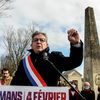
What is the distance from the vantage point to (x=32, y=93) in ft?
13.4

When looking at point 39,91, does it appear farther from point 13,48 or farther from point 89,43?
point 13,48

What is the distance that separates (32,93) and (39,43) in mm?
481

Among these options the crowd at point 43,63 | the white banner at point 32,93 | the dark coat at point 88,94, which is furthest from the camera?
the dark coat at point 88,94

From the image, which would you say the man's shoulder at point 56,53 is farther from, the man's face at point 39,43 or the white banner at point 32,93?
the white banner at point 32,93

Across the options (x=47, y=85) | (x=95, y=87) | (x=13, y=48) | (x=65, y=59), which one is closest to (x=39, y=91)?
(x=47, y=85)

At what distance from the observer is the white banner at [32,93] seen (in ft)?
13.3

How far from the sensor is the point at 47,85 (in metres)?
4.18

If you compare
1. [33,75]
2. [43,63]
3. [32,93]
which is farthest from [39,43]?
[32,93]

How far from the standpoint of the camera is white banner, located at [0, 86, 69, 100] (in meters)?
4.05

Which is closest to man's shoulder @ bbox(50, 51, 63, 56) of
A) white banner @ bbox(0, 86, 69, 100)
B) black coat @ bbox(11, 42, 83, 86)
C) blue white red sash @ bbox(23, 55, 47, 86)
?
black coat @ bbox(11, 42, 83, 86)

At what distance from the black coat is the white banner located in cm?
12

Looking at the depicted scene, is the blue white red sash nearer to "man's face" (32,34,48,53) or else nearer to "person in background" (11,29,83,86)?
"person in background" (11,29,83,86)

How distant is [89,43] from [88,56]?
2.78 feet

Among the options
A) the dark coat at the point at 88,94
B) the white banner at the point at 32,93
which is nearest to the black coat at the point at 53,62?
the white banner at the point at 32,93
